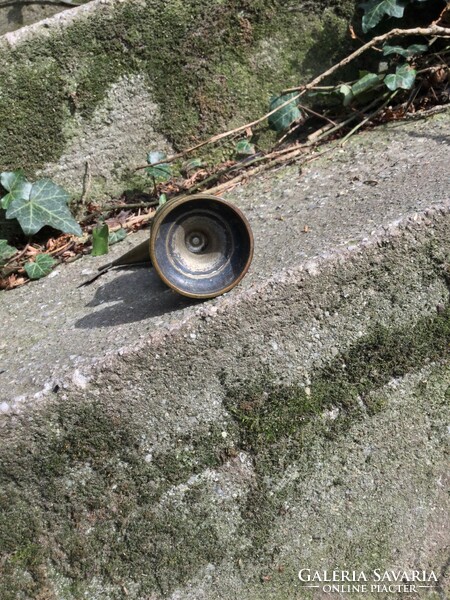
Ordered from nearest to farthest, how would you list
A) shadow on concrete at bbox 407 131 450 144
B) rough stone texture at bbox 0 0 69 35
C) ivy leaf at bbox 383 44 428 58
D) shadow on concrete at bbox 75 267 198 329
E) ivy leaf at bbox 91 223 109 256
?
shadow on concrete at bbox 75 267 198 329
ivy leaf at bbox 91 223 109 256
shadow on concrete at bbox 407 131 450 144
ivy leaf at bbox 383 44 428 58
rough stone texture at bbox 0 0 69 35

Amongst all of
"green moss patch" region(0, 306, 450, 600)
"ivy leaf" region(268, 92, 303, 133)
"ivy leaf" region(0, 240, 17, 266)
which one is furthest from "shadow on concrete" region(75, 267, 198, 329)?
"ivy leaf" region(268, 92, 303, 133)

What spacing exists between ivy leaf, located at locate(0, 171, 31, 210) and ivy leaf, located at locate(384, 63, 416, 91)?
5.23 feet

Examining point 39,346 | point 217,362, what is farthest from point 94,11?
point 217,362

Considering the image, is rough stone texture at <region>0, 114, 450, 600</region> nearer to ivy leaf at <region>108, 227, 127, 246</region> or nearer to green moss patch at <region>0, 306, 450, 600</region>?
green moss patch at <region>0, 306, 450, 600</region>

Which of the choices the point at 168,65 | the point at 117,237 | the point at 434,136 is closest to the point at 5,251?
the point at 117,237

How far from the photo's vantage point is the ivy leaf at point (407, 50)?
270cm

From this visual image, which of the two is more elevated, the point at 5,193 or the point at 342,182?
the point at 5,193

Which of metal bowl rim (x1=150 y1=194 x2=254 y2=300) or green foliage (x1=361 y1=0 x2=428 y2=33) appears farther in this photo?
green foliage (x1=361 y1=0 x2=428 y2=33)

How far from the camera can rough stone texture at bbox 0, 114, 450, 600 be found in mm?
1795

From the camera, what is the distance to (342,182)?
2436 mm

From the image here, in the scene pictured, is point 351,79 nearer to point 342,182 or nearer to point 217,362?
point 342,182

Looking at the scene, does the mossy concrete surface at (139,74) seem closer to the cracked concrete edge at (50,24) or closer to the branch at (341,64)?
the cracked concrete edge at (50,24)

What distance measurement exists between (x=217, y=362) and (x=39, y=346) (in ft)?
1.91

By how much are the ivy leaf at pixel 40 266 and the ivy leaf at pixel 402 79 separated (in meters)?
1.61
